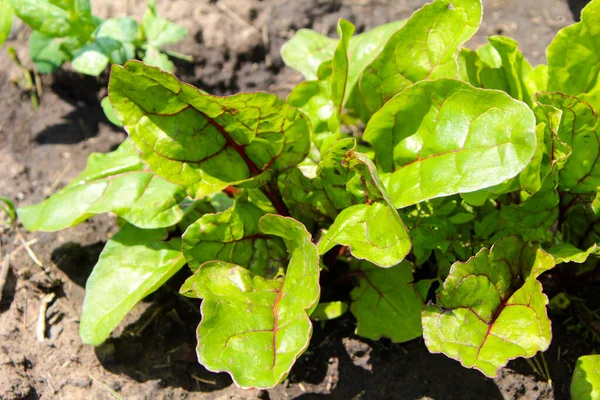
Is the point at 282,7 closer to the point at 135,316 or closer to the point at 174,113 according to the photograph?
the point at 174,113

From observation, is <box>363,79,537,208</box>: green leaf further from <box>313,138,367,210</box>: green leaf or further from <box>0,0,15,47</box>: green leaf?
<box>0,0,15,47</box>: green leaf

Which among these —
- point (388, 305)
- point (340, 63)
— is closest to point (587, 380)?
point (388, 305)

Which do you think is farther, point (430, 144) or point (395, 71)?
point (395, 71)

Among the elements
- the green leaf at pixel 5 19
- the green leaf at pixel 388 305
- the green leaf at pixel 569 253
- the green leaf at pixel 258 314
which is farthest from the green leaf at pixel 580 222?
the green leaf at pixel 5 19

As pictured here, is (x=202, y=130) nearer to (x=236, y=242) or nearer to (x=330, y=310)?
(x=236, y=242)

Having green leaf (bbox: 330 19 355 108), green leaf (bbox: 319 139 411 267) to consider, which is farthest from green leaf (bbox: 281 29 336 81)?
green leaf (bbox: 319 139 411 267)

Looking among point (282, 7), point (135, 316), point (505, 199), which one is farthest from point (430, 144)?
point (282, 7)
